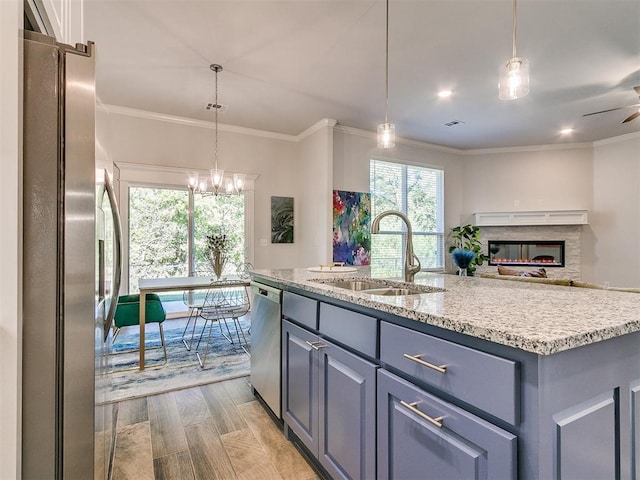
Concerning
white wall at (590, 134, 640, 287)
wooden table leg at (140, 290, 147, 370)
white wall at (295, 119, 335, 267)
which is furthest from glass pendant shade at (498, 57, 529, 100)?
white wall at (590, 134, 640, 287)

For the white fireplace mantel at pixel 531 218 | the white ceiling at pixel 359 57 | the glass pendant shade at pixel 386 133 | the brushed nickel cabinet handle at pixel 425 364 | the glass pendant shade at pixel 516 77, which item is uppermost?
the white ceiling at pixel 359 57

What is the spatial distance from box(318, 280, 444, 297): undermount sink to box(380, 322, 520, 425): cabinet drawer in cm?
57

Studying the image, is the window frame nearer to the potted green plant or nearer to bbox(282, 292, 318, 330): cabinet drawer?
bbox(282, 292, 318, 330): cabinet drawer

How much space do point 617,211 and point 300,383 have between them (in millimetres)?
6661

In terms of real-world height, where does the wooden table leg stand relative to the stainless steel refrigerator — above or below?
below

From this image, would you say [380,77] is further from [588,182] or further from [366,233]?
[588,182]

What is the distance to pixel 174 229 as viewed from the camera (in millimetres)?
4848

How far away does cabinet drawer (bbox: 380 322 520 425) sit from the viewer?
0.80 metres

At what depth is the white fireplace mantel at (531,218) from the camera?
5.98 m

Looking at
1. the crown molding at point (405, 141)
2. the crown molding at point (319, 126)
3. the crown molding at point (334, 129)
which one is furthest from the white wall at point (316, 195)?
the crown molding at point (405, 141)

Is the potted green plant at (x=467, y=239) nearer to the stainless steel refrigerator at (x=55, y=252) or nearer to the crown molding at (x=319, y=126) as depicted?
the crown molding at (x=319, y=126)

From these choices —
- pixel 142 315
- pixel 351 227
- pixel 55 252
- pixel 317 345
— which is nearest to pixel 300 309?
pixel 317 345

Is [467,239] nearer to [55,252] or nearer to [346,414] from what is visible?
[346,414]
